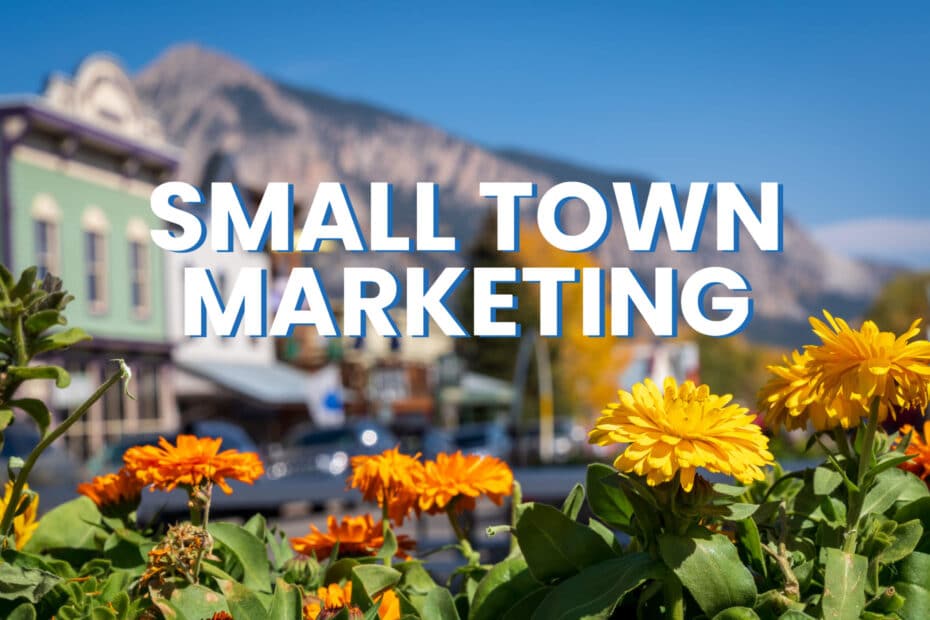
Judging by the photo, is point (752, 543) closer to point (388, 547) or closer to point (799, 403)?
point (799, 403)

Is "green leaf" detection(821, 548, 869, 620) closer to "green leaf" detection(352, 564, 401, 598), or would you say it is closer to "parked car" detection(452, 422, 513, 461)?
"green leaf" detection(352, 564, 401, 598)

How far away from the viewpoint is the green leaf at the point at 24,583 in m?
1.34

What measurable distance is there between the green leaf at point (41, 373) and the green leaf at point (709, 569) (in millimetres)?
697

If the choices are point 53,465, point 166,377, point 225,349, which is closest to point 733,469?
point 53,465

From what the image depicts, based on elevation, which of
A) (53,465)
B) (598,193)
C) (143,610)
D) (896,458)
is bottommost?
(53,465)

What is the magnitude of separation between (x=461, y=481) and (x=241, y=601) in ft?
1.43

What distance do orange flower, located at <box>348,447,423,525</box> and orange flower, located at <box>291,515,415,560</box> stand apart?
6 centimetres

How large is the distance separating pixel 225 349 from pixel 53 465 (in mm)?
19577

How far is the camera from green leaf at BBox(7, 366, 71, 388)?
4.78ft

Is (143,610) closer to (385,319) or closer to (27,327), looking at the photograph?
(27,327)

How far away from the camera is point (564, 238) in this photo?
3.30 m

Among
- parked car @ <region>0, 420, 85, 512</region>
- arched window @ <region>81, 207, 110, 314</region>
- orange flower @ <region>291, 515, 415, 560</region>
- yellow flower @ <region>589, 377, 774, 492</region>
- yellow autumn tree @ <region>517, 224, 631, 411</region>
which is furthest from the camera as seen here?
yellow autumn tree @ <region>517, 224, 631, 411</region>

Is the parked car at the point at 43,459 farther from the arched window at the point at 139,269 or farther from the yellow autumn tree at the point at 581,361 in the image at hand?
the yellow autumn tree at the point at 581,361

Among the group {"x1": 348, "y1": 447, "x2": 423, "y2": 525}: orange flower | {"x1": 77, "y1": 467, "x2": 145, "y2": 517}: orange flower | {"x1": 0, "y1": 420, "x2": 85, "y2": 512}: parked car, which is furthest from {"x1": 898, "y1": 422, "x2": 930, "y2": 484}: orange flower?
{"x1": 0, "y1": 420, "x2": 85, "y2": 512}: parked car
